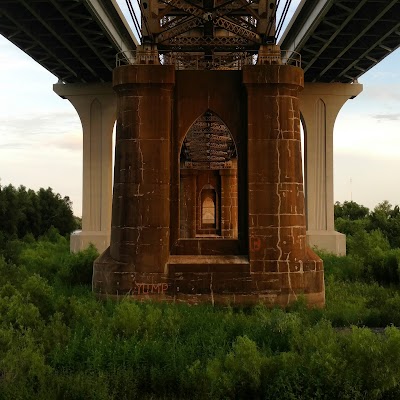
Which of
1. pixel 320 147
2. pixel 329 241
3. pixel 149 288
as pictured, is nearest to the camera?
pixel 149 288

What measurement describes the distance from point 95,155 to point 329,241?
17674 mm

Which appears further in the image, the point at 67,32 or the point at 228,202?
the point at 228,202

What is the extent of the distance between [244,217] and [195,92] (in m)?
4.50

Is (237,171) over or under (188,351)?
over

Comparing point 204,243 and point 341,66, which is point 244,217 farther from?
point 341,66

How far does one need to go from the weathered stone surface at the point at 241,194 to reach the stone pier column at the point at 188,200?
121 feet

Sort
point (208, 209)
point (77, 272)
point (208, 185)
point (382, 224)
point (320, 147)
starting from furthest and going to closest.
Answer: point (208, 209), point (208, 185), point (382, 224), point (320, 147), point (77, 272)

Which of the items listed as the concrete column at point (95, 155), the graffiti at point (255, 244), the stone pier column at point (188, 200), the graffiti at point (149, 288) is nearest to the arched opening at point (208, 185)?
the stone pier column at point (188, 200)

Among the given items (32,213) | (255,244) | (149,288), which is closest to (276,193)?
(255,244)

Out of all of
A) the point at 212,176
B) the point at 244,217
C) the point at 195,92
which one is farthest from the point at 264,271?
the point at 212,176

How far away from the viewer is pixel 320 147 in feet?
141

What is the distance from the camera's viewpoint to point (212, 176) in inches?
2397

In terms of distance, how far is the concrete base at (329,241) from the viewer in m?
41.4

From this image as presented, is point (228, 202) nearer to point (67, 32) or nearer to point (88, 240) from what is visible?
point (88, 240)
